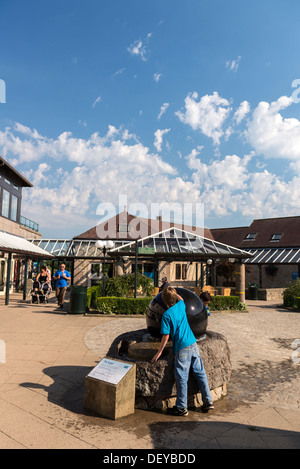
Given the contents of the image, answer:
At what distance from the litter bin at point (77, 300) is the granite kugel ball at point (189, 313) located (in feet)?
27.1

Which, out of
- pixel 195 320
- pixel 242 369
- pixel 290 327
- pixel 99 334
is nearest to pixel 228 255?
pixel 290 327

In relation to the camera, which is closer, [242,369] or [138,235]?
[242,369]

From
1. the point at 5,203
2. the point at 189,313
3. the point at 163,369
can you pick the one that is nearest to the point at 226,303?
the point at 189,313

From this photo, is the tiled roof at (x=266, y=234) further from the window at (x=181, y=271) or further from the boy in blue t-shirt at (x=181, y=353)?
the boy in blue t-shirt at (x=181, y=353)

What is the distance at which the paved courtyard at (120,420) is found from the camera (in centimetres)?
333

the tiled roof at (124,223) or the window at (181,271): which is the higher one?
the tiled roof at (124,223)

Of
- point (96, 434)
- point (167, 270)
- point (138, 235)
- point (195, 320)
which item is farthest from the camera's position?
point (138, 235)

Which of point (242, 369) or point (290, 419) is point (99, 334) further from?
point (290, 419)

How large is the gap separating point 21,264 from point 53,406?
21.0 metres

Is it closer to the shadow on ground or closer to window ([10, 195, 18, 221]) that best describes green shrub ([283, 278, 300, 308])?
the shadow on ground

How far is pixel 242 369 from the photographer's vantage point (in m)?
6.28

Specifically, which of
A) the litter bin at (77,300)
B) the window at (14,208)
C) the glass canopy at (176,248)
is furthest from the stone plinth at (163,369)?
the window at (14,208)

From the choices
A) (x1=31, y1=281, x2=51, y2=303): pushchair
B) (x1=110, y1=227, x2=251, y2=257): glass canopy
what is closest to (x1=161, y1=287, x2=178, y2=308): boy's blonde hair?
(x1=110, y1=227, x2=251, y2=257): glass canopy

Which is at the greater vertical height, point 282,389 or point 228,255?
point 228,255
